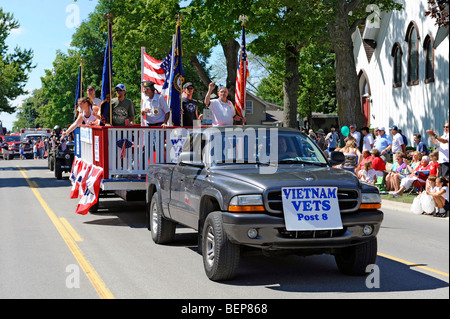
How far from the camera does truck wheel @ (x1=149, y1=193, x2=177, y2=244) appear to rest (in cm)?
973

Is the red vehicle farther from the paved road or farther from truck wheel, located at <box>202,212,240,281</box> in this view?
truck wheel, located at <box>202,212,240,281</box>

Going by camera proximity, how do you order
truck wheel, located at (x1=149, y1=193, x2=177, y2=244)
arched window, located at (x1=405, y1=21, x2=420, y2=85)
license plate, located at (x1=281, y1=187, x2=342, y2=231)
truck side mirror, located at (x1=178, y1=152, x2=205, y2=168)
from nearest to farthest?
license plate, located at (x1=281, y1=187, x2=342, y2=231) → truck side mirror, located at (x1=178, y1=152, x2=205, y2=168) → truck wheel, located at (x1=149, y1=193, x2=177, y2=244) → arched window, located at (x1=405, y1=21, x2=420, y2=85)

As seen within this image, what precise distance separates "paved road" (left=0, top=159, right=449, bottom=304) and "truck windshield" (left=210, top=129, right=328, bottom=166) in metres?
1.32

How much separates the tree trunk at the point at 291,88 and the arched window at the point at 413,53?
19.6ft

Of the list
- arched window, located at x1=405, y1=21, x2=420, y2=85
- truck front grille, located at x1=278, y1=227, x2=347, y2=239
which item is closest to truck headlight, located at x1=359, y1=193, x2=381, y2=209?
truck front grille, located at x1=278, y1=227, x2=347, y2=239

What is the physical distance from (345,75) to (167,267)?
19.7m

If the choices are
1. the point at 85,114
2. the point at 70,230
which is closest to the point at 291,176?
the point at 70,230

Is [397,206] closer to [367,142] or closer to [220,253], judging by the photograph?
[367,142]

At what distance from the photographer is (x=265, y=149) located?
27.1 ft

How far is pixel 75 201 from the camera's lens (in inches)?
653

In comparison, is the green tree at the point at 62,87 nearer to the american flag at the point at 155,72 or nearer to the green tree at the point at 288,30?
the green tree at the point at 288,30

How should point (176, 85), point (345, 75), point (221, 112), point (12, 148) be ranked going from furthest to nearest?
point (12, 148) < point (345, 75) < point (176, 85) < point (221, 112)
